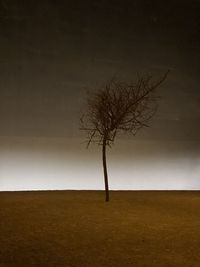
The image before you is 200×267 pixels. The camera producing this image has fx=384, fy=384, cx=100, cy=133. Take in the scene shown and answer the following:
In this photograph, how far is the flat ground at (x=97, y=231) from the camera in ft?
9.50

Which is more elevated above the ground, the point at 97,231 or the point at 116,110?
the point at 116,110

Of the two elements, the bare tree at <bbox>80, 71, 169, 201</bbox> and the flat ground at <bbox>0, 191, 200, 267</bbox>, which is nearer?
the flat ground at <bbox>0, 191, 200, 267</bbox>

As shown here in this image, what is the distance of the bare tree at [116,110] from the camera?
5.46 m

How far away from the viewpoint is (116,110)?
5.42 meters

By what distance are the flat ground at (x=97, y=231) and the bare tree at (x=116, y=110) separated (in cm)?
83

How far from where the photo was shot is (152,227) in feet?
13.3

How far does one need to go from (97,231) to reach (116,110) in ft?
6.89

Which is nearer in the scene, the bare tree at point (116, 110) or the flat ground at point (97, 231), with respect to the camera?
the flat ground at point (97, 231)

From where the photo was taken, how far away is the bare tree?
17.9 feet

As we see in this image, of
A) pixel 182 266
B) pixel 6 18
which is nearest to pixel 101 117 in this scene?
pixel 6 18

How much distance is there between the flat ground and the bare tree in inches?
32.5

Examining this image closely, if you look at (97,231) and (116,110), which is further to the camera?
(116,110)

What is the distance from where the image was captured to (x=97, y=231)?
379 centimetres

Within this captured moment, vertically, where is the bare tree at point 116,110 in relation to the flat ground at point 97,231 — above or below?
above
